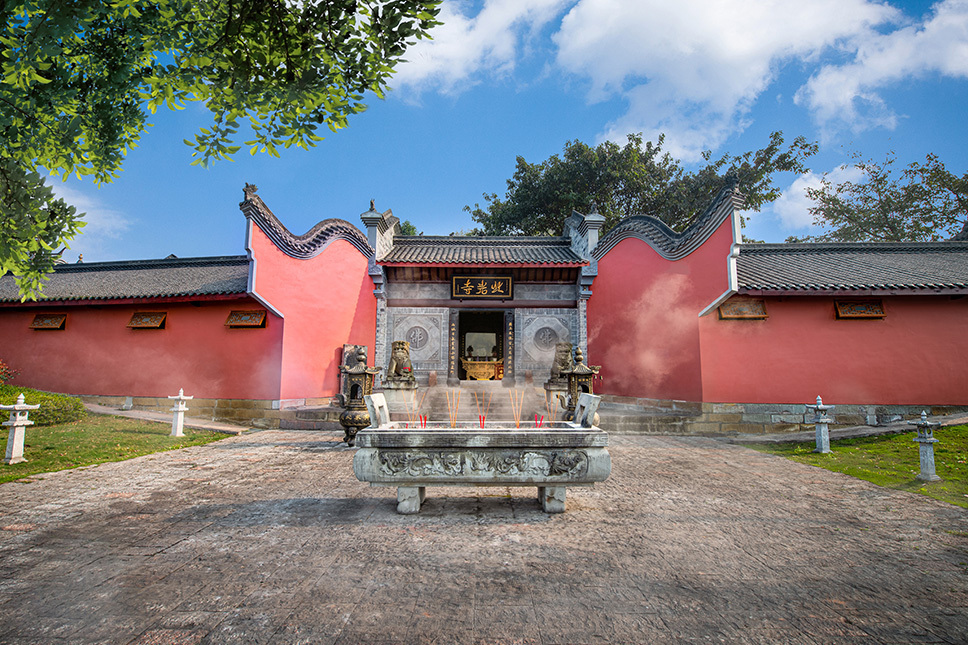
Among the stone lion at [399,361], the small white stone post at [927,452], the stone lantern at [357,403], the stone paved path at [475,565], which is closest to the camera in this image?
the stone paved path at [475,565]

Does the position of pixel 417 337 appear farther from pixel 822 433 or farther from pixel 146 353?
pixel 822 433

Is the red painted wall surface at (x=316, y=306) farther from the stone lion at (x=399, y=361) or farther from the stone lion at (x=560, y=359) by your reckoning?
the stone lion at (x=560, y=359)

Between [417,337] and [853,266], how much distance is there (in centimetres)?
1172

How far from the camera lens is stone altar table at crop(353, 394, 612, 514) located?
356cm

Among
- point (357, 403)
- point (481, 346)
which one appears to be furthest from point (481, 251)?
point (481, 346)

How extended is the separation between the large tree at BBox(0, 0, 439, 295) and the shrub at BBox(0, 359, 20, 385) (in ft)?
27.5

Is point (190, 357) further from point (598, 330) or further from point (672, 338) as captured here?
point (672, 338)

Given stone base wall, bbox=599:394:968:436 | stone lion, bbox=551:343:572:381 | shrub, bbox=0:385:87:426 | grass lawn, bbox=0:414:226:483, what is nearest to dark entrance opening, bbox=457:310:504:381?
stone lion, bbox=551:343:572:381

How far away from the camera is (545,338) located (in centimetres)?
1249

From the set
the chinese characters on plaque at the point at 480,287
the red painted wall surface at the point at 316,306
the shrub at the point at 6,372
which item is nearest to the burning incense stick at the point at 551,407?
the chinese characters on plaque at the point at 480,287

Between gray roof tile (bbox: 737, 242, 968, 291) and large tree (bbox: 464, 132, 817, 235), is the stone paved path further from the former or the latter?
large tree (bbox: 464, 132, 817, 235)

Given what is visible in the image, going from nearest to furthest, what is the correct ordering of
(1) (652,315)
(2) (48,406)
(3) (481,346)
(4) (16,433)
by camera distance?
(4) (16,433) → (2) (48,406) → (1) (652,315) → (3) (481,346)

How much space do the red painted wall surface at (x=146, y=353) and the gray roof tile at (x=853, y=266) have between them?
37.4 feet

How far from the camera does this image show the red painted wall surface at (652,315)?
31.5 ft
